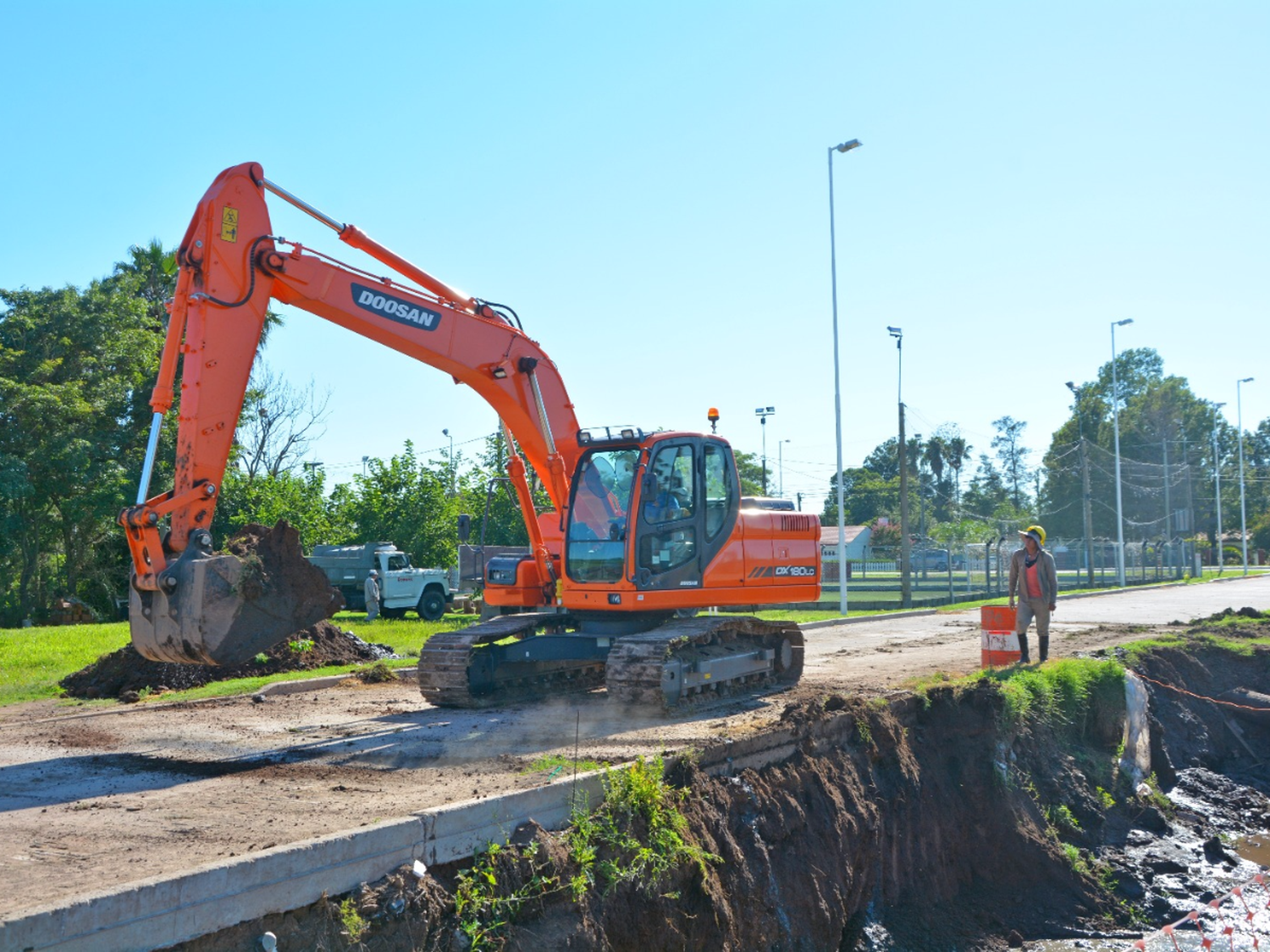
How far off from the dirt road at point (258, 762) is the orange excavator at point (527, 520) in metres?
0.59

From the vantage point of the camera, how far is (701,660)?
11164mm

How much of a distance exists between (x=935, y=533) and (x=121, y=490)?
206ft

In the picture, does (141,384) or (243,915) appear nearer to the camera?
(243,915)

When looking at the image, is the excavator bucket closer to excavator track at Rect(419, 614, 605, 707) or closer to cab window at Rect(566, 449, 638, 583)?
excavator track at Rect(419, 614, 605, 707)

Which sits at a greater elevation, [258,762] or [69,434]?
[69,434]

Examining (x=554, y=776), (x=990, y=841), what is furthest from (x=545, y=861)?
(x=990, y=841)

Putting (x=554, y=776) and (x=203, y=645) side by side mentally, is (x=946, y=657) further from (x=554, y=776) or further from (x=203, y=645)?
(x=203, y=645)

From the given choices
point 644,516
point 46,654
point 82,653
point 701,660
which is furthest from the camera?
point 82,653

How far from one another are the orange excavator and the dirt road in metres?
0.59

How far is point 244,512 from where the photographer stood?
31.2 metres

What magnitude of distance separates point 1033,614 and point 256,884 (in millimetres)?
11380

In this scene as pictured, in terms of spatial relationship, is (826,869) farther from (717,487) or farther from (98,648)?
(98,648)

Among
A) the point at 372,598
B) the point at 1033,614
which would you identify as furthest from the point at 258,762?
the point at 372,598

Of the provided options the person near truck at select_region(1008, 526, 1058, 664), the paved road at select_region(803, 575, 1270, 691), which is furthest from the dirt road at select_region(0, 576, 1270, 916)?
the person near truck at select_region(1008, 526, 1058, 664)
